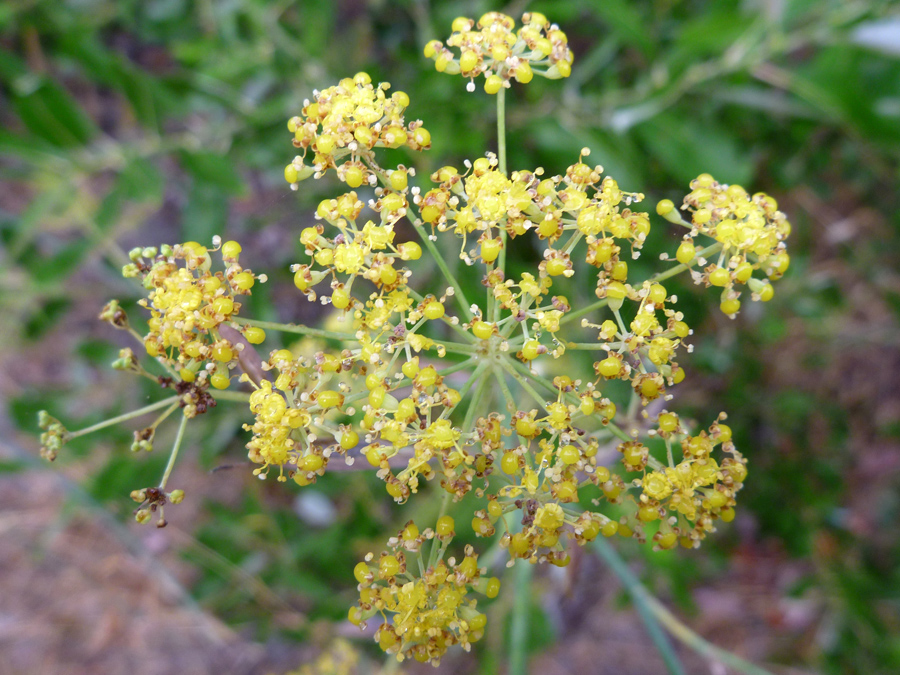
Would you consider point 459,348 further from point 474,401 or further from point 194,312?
point 194,312

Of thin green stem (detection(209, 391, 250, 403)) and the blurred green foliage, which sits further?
the blurred green foliage

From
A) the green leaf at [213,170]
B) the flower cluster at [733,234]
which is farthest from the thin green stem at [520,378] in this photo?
the green leaf at [213,170]

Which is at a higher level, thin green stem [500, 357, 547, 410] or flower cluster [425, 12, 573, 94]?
flower cluster [425, 12, 573, 94]

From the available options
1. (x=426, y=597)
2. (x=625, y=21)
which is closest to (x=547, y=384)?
(x=426, y=597)

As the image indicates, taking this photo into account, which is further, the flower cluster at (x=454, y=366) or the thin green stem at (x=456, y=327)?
→ the thin green stem at (x=456, y=327)

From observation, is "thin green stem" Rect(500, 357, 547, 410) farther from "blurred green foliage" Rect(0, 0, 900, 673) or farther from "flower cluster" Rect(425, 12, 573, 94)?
"blurred green foliage" Rect(0, 0, 900, 673)

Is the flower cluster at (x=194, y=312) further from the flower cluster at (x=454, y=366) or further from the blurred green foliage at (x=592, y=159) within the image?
the blurred green foliage at (x=592, y=159)

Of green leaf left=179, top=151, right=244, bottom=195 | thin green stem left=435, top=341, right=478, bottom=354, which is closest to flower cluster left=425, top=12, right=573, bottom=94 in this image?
thin green stem left=435, top=341, right=478, bottom=354
